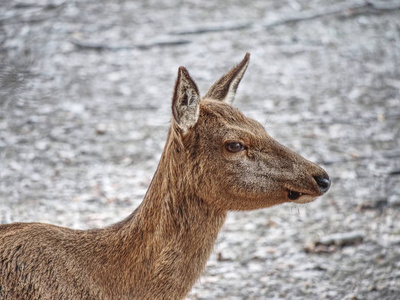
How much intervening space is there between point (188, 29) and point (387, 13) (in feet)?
14.4

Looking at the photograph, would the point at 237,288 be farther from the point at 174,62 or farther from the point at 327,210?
the point at 174,62

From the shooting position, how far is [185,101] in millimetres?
3570

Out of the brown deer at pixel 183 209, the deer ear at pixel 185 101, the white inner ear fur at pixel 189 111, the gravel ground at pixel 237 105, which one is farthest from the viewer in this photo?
the gravel ground at pixel 237 105

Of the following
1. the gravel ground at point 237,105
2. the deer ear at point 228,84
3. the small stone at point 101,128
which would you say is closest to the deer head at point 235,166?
the deer ear at point 228,84

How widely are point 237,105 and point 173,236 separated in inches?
224

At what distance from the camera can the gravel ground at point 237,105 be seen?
5.94 m

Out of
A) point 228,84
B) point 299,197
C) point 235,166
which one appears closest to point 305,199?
point 299,197

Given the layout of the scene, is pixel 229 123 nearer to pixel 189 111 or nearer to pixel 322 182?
pixel 189 111

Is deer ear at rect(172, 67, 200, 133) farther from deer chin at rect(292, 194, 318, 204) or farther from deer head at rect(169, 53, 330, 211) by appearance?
deer chin at rect(292, 194, 318, 204)

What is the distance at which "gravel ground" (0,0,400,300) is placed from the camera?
5.94m

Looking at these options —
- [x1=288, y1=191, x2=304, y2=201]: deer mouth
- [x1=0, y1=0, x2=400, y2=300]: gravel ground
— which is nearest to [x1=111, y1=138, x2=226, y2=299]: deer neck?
[x1=288, y1=191, x2=304, y2=201]: deer mouth

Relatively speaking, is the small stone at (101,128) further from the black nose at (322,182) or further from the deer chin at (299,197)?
the black nose at (322,182)

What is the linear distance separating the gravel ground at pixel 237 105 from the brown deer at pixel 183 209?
111 cm

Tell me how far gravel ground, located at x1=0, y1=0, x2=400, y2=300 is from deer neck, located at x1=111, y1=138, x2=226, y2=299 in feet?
4.27
